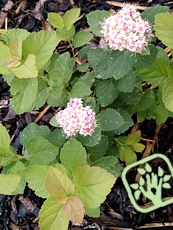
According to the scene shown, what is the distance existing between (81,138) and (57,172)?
268 millimetres

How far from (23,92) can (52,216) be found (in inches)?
12.8

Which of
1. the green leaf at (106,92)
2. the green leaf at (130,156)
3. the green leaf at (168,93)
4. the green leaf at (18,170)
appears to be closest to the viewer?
the green leaf at (168,93)

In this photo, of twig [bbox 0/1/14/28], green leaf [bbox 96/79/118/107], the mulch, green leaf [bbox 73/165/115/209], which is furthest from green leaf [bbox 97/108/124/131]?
twig [bbox 0/1/14/28]

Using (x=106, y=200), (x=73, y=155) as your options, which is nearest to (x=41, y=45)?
(x=73, y=155)

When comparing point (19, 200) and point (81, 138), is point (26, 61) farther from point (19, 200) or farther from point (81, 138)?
point (19, 200)

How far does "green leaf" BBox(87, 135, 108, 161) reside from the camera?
4.20 ft

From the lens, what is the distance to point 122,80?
1.21 metres

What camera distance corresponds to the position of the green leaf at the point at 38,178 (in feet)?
3.50

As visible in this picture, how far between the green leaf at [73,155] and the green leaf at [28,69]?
0.64 ft

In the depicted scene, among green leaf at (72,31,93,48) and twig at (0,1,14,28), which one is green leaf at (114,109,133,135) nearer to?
green leaf at (72,31,93,48)

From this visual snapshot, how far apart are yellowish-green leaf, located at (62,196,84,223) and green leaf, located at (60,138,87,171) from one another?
0.13m

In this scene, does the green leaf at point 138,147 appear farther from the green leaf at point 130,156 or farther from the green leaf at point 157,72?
the green leaf at point 157,72

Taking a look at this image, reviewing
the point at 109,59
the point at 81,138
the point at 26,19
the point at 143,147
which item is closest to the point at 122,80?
the point at 109,59

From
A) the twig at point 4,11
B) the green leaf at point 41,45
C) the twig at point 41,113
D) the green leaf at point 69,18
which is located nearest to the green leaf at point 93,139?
the green leaf at point 41,45
